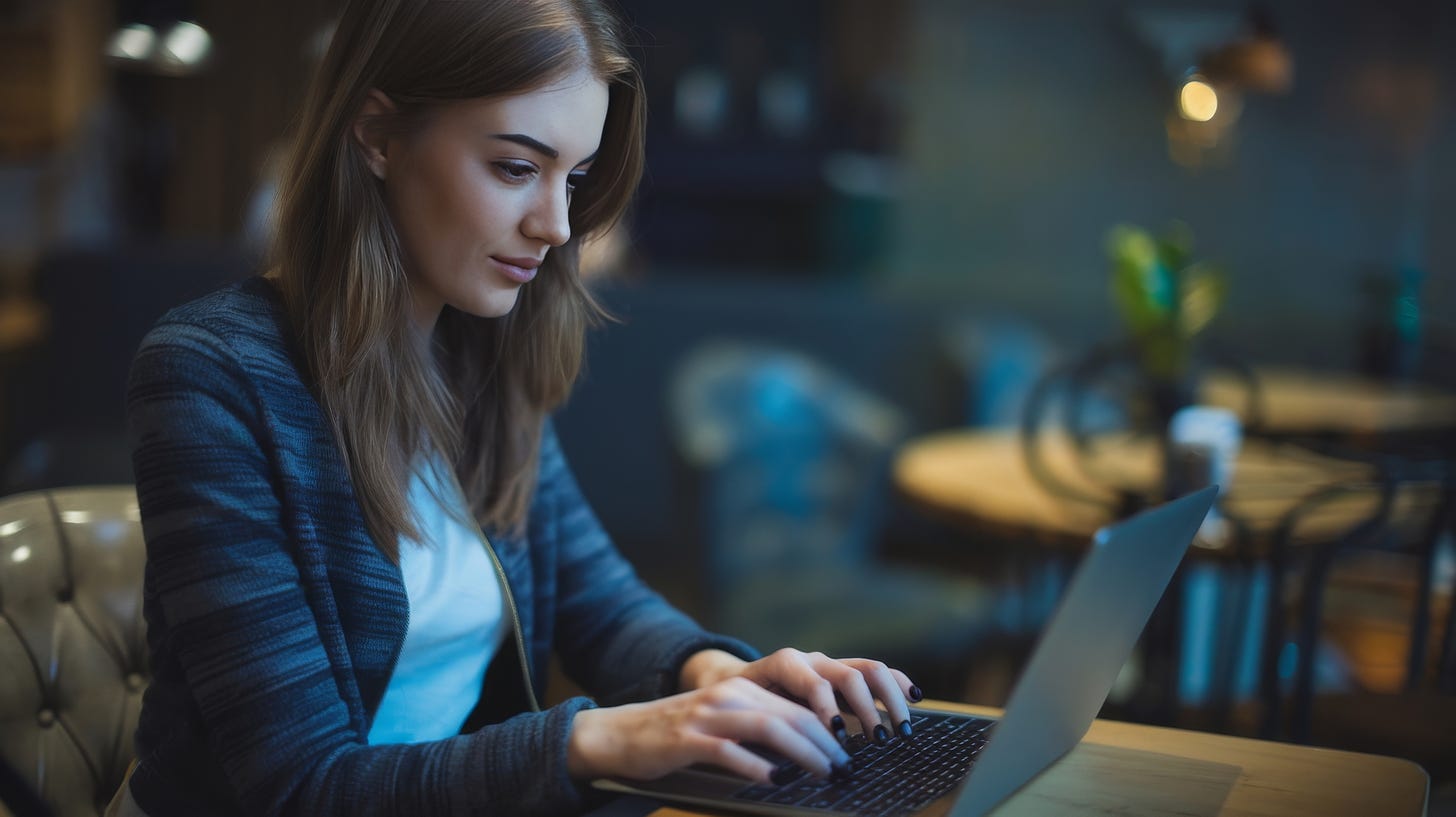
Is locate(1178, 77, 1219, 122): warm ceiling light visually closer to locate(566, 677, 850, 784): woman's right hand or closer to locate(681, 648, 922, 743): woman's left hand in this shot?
locate(681, 648, 922, 743): woman's left hand

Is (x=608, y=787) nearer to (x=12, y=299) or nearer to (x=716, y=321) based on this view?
(x=716, y=321)

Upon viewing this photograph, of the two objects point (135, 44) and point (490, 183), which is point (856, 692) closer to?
point (490, 183)

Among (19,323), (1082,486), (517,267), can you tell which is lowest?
(19,323)

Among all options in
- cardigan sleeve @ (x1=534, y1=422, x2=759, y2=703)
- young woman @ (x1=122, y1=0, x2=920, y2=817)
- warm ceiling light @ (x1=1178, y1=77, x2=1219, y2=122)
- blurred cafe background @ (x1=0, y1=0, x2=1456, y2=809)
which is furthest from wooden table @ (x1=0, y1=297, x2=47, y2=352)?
young woman @ (x1=122, y1=0, x2=920, y2=817)

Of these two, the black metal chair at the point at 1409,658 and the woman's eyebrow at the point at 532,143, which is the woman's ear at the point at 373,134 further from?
the black metal chair at the point at 1409,658

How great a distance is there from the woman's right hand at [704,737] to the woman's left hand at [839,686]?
2.8 inches

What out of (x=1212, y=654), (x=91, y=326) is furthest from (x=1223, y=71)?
(x=91, y=326)

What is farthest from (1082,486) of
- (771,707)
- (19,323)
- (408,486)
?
(19,323)

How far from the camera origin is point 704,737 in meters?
0.88

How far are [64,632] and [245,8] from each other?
18.1ft

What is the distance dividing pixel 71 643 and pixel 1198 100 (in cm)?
251

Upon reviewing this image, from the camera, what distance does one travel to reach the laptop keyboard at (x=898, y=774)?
0.91 metres

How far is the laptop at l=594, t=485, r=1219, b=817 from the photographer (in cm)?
81

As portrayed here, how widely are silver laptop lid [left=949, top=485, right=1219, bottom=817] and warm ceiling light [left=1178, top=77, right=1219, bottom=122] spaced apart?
2.18 m
